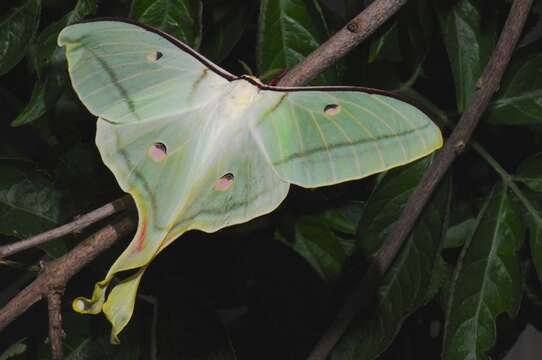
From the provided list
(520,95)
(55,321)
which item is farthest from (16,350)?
(520,95)

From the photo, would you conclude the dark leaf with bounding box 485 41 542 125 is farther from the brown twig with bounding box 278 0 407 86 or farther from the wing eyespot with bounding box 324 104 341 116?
the wing eyespot with bounding box 324 104 341 116

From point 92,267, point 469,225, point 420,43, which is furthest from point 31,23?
point 469,225

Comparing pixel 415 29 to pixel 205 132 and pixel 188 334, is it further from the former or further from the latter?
pixel 188 334

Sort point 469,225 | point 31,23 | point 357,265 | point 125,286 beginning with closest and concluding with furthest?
point 125,286 < point 31,23 < point 357,265 < point 469,225

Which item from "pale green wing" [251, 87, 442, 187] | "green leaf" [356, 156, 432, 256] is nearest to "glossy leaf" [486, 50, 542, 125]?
"green leaf" [356, 156, 432, 256]

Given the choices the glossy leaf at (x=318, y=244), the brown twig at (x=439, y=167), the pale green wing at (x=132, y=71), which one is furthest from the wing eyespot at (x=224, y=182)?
the glossy leaf at (x=318, y=244)

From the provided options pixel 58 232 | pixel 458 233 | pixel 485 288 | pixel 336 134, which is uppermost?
pixel 336 134

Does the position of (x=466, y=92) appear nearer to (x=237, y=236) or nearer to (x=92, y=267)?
(x=237, y=236)

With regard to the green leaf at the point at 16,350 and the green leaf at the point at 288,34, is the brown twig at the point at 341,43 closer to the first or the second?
the green leaf at the point at 288,34
